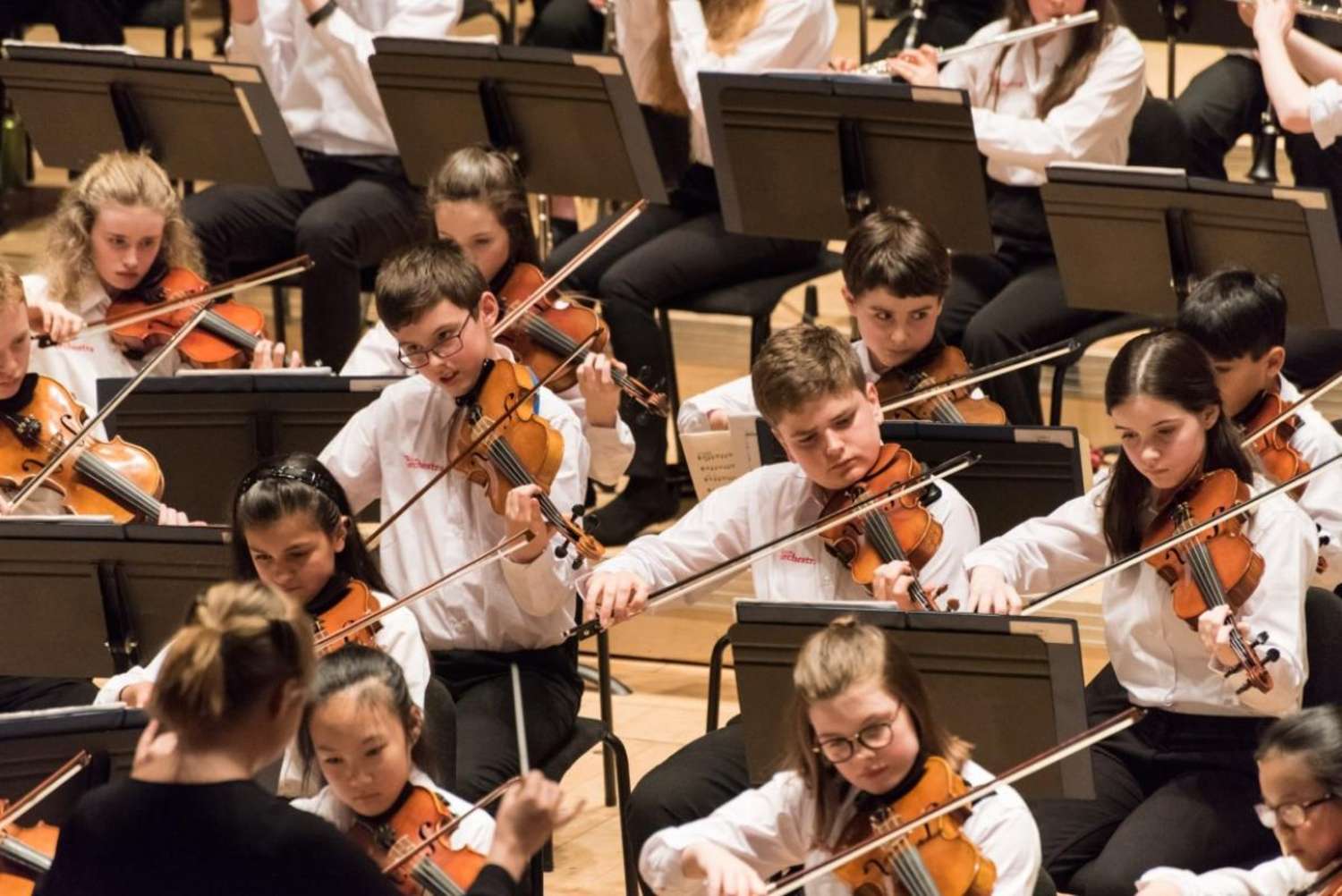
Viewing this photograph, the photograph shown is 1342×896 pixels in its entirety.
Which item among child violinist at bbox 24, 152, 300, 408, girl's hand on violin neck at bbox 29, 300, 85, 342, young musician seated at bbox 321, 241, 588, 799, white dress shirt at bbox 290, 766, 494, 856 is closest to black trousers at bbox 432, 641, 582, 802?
young musician seated at bbox 321, 241, 588, 799

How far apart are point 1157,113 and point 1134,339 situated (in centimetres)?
164

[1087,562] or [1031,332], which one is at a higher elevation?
[1031,332]

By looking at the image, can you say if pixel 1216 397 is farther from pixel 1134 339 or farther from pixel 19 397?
pixel 19 397

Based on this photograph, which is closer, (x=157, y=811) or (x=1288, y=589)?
(x=157, y=811)

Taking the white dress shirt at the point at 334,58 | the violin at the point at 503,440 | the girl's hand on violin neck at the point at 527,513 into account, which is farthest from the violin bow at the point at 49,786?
the white dress shirt at the point at 334,58

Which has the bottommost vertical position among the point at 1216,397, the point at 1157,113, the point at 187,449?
the point at 1216,397

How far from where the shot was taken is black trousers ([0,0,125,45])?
5.77 m

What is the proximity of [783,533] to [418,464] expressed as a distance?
0.62m

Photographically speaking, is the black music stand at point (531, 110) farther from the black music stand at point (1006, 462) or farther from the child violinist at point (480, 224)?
the black music stand at point (1006, 462)

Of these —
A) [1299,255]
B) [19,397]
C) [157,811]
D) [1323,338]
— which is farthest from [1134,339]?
[19,397]

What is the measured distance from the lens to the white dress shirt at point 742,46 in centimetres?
456

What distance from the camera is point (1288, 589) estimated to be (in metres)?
2.79

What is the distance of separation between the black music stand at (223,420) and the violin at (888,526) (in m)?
0.81

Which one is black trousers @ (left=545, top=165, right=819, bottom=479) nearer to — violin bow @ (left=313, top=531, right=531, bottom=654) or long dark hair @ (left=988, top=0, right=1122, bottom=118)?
long dark hair @ (left=988, top=0, right=1122, bottom=118)
